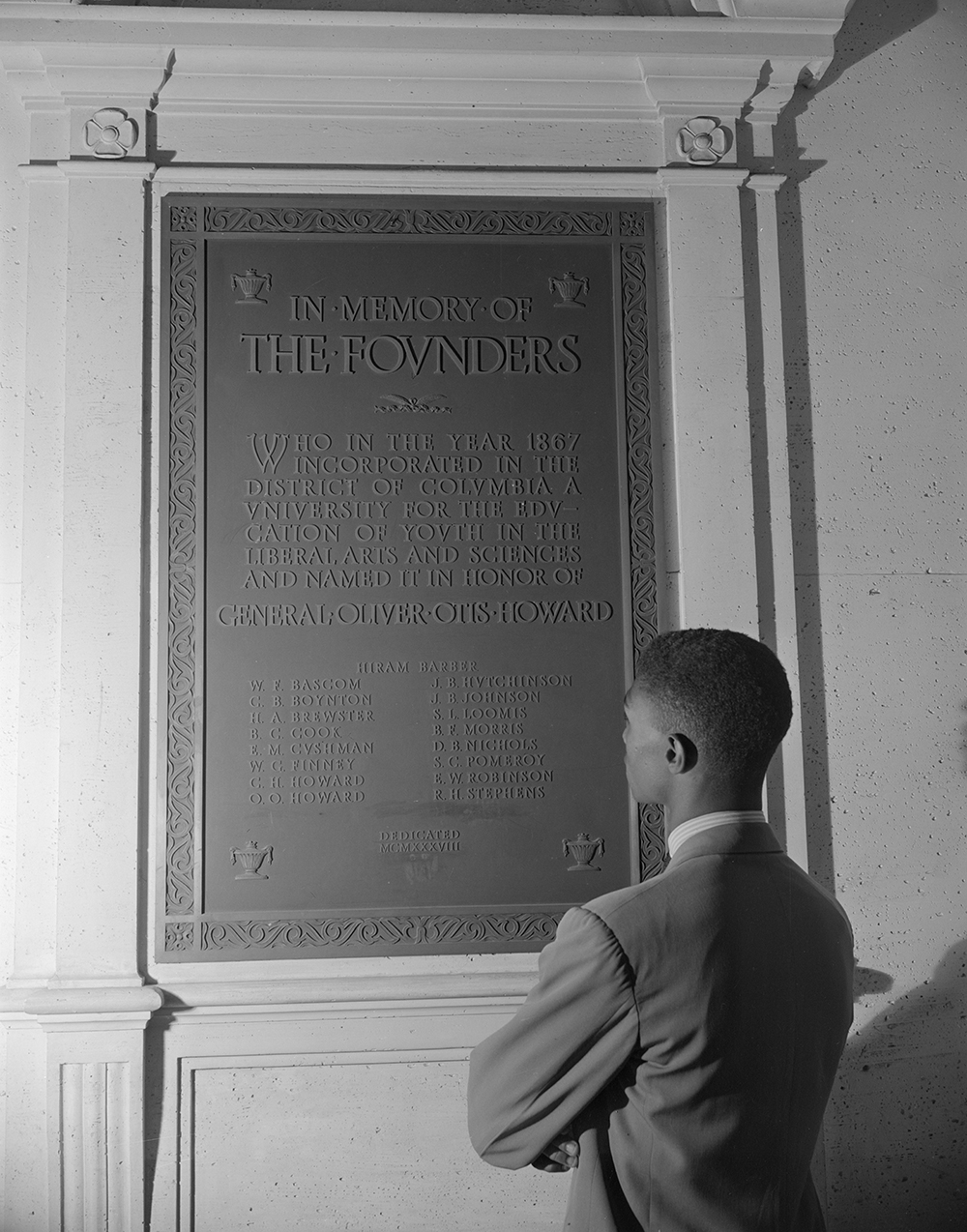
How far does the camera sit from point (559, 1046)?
1.48 metres

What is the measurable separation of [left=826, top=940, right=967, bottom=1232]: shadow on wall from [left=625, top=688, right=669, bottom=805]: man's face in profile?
2.14m

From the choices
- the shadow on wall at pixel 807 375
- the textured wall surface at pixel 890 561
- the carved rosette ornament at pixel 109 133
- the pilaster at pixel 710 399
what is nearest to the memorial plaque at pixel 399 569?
the pilaster at pixel 710 399

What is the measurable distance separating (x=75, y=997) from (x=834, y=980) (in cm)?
235

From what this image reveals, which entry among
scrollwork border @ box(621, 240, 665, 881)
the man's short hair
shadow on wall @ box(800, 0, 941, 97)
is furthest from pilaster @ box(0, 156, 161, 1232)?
shadow on wall @ box(800, 0, 941, 97)

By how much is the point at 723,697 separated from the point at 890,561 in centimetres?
220

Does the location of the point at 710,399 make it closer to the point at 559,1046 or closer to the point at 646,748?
the point at 646,748

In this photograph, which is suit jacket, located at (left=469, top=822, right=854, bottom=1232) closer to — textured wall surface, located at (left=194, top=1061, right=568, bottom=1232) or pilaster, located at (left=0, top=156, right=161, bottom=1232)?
textured wall surface, located at (left=194, top=1061, right=568, bottom=1232)

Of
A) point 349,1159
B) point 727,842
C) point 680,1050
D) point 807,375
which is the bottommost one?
point 349,1159

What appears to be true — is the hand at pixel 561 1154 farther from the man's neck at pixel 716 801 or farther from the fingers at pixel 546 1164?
the man's neck at pixel 716 801

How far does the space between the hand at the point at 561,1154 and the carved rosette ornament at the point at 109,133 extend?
10.5 ft

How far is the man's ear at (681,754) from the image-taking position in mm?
1619

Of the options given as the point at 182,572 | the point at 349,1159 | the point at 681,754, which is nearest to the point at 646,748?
the point at 681,754

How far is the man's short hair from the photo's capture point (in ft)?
5.31

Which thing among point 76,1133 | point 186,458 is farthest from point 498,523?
point 76,1133
